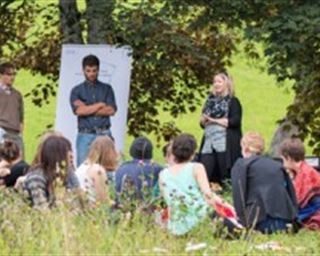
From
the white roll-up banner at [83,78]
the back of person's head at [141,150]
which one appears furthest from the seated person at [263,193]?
the white roll-up banner at [83,78]

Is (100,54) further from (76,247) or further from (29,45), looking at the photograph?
(76,247)

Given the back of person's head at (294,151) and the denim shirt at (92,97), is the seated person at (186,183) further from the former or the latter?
the denim shirt at (92,97)

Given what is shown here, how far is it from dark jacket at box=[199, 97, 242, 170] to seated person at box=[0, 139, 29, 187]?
3.41 m

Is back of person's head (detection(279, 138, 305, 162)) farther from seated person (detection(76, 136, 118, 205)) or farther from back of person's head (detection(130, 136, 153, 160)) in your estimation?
seated person (detection(76, 136, 118, 205))

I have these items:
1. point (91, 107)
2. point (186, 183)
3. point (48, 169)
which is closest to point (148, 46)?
point (91, 107)

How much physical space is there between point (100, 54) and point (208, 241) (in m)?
7.83

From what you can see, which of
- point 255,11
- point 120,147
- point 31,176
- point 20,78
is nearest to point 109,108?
point 120,147

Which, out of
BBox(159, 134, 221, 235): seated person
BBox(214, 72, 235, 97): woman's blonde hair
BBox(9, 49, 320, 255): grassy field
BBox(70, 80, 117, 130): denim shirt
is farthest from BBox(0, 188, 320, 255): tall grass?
BBox(70, 80, 117, 130): denim shirt

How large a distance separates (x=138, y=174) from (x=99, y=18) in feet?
18.7

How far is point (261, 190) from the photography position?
10531mm

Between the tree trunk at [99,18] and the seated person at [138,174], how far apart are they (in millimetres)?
4748

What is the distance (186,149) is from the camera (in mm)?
10195

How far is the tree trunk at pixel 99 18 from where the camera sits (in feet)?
51.2

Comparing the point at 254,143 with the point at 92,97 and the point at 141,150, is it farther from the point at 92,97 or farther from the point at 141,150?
the point at 92,97
